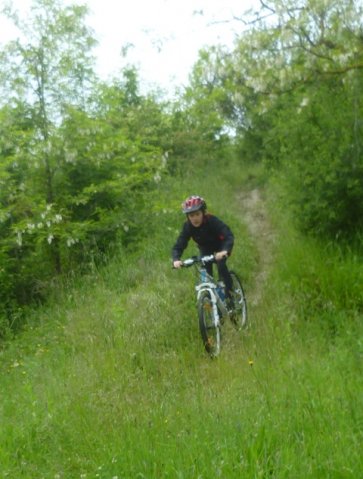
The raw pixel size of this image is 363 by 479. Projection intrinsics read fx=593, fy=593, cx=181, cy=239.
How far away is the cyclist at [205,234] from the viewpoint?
7.28 meters

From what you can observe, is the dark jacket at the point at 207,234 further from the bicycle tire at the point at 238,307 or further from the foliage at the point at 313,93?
the foliage at the point at 313,93

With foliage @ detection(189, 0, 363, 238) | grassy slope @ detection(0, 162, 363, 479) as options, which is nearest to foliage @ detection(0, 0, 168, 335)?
grassy slope @ detection(0, 162, 363, 479)

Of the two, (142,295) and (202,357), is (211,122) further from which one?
(202,357)

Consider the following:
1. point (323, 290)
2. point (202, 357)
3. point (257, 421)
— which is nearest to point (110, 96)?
point (323, 290)

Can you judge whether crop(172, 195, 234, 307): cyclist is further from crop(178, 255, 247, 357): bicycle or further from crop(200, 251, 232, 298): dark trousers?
crop(178, 255, 247, 357): bicycle

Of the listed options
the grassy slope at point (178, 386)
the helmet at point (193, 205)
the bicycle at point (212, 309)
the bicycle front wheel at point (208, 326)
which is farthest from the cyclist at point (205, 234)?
the grassy slope at point (178, 386)

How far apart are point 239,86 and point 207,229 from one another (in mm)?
2632

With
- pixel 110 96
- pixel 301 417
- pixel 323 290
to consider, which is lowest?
pixel 301 417

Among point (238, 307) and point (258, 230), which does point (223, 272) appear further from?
point (258, 230)

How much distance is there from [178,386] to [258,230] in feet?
26.9

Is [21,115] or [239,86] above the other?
[21,115]

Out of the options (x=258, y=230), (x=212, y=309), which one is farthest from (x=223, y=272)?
(x=258, y=230)

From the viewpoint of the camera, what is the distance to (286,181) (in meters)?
10.0

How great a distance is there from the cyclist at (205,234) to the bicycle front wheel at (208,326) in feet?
1.75
